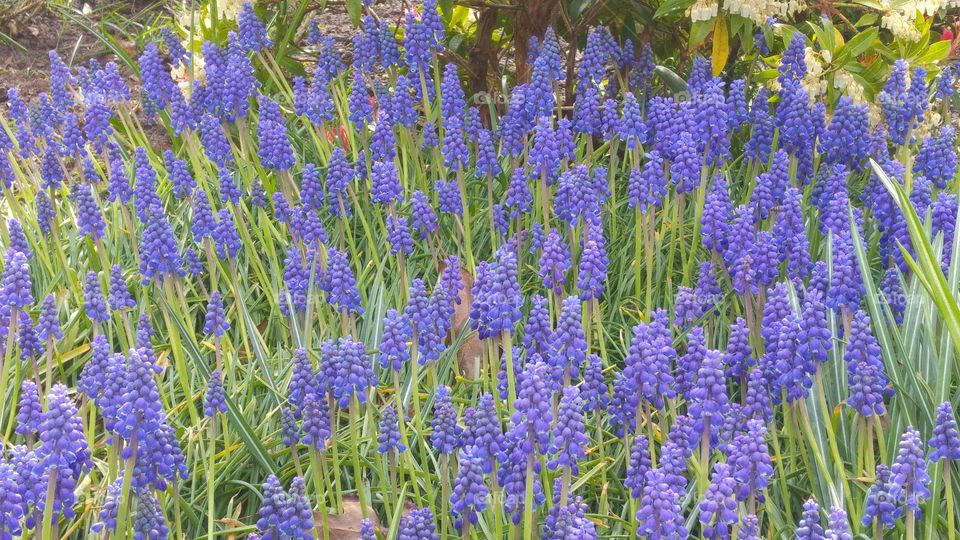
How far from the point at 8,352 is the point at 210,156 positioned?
6.84ft

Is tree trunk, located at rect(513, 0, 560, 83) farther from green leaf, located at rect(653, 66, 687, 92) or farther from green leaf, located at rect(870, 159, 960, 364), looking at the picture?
green leaf, located at rect(870, 159, 960, 364)

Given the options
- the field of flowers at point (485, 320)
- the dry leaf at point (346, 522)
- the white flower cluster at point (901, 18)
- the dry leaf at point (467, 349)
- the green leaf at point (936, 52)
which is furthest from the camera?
the green leaf at point (936, 52)

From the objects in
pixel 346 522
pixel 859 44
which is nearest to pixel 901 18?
pixel 859 44

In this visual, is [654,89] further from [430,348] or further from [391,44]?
[430,348]

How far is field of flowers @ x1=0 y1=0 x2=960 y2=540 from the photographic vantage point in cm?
380

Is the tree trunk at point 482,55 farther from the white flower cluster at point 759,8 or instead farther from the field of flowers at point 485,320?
the white flower cluster at point 759,8

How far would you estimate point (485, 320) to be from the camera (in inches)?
179

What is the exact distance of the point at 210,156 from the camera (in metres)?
6.31

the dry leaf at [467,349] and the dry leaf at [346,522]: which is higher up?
the dry leaf at [467,349]

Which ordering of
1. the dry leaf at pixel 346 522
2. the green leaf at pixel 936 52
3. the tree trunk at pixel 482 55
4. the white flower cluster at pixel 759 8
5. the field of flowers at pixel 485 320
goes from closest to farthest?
1. the field of flowers at pixel 485 320
2. the dry leaf at pixel 346 522
3. the white flower cluster at pixel 759 8
4. the green leaf at pixel 936 52
5. the tree trunk at pixel 482 55

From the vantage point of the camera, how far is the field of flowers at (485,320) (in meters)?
3.80

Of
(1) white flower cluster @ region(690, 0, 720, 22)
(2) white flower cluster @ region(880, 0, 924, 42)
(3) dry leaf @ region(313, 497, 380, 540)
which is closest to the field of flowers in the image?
(3) dry leaf @ region(313, 497, 380, 540)

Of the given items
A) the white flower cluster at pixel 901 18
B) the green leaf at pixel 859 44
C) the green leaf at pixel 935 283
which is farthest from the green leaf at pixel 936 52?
the green leaf at pixel 935 283

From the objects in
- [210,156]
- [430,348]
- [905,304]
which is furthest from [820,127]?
[210,156]
